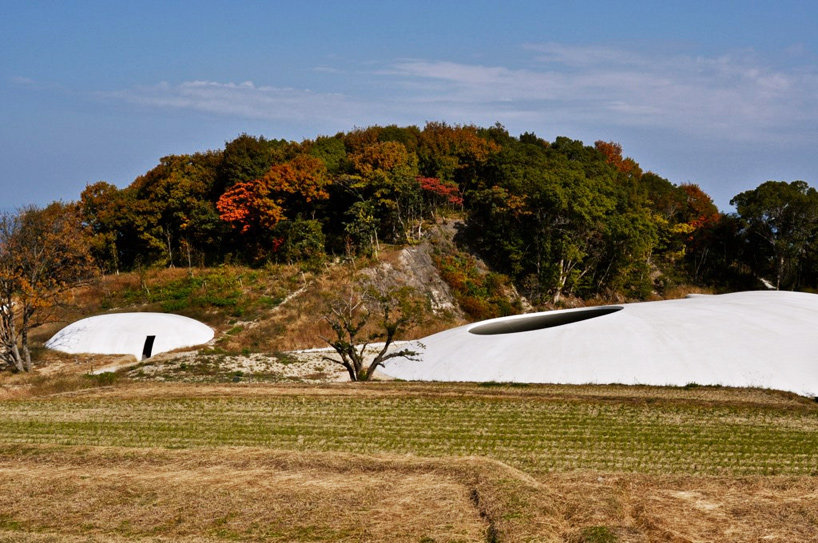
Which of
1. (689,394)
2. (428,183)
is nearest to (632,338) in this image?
(689,394)

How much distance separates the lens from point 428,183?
69625mm

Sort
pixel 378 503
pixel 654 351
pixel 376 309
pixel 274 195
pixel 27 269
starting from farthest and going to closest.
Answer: pixel 274 195 → pixel 376 309 → pixel 27 269 → pixel 654 351 → pixel 378 503

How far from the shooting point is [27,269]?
4816cm

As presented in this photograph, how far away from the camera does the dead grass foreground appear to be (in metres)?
13.8

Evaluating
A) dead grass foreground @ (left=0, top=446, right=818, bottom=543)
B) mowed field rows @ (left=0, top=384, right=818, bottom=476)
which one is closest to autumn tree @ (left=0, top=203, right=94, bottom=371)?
mowed field rows @ (left=0, top=384, right=818, bottom=476)

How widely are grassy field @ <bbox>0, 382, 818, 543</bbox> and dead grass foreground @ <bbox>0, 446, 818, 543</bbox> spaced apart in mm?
52

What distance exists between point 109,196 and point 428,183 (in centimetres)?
3177

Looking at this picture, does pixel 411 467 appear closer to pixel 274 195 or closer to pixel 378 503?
pixel 378 503

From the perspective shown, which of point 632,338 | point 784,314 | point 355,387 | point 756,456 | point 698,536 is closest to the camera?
point 698,536

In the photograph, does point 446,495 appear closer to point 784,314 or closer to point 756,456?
point 756,456

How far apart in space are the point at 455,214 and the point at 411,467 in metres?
54.7

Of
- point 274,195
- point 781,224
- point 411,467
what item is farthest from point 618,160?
point 411,467

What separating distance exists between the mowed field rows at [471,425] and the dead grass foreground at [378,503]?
2216 millimetres

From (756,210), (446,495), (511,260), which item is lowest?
(446,495)
